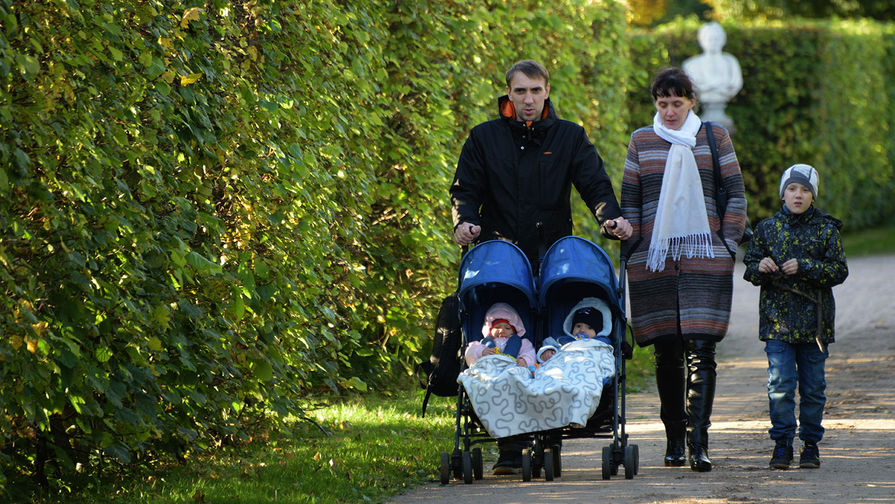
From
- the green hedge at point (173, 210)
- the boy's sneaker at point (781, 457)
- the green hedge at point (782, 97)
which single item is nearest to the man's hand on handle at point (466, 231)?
the green hedge at point (173, 210)

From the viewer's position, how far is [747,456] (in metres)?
6.54

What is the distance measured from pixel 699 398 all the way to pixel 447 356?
1.25 metres

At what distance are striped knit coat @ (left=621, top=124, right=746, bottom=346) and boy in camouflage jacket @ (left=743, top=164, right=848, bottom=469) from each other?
0.21 m

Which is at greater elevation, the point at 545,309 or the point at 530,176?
the point at 530,176

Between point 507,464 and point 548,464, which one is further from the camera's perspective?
point 507,464

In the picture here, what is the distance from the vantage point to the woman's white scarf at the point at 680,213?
6148 mm

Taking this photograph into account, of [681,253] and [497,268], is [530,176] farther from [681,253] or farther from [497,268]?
[681,253]

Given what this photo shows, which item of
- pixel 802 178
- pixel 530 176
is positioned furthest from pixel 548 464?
pixel 802 178

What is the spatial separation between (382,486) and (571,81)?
6.45 meters

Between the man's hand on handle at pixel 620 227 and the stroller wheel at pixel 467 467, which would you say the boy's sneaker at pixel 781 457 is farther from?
the stroller wheel at pixel 467 467

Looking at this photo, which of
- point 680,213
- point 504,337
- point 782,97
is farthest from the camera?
point 782,97

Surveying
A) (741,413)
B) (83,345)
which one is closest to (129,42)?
(83,345)

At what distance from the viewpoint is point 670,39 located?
2127 cm

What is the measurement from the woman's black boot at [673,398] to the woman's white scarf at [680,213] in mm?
458
